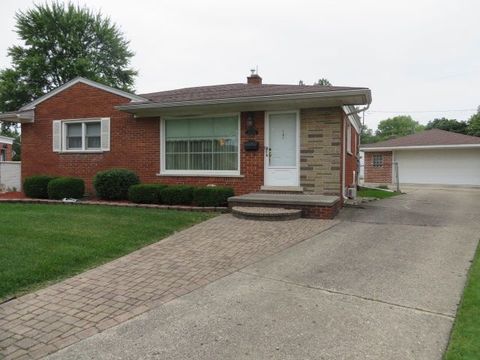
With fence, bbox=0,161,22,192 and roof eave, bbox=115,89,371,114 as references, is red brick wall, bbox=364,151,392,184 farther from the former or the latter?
fence, bbox=0,161,22,192

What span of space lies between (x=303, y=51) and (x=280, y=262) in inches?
845

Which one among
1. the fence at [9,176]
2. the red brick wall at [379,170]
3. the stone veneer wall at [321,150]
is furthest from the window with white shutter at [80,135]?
the red brick wall at [379,170]

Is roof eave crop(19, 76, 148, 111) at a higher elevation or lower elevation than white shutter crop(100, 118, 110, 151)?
higher

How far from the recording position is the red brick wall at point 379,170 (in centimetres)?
2425

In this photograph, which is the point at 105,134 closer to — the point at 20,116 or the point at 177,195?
the point at 20,116

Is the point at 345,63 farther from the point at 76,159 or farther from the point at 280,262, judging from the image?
the point at 280,262

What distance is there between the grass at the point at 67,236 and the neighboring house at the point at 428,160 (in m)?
18.3

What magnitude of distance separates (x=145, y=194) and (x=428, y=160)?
1914cm

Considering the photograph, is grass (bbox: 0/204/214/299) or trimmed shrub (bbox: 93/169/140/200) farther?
trimmed shrub (bbox: 93/169/140/200)

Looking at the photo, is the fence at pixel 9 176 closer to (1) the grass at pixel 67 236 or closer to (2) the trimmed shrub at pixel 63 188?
(2) the trimmed shrub at pixel 63 188

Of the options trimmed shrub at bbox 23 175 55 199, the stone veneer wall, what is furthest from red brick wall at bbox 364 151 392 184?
trimmed shrub at bbox 23 175 55 199

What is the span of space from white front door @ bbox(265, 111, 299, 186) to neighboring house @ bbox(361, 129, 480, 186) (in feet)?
47.7

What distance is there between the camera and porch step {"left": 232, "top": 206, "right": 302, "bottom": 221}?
7.94 meters

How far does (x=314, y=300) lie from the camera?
380 centimetres
